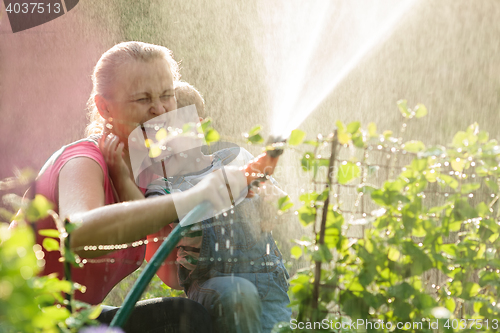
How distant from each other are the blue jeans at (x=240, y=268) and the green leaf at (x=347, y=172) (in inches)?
29.0

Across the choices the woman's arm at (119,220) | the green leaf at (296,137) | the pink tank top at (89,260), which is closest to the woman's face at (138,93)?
the pink tank top at (89,260)

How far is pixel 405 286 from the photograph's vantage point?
1.02 metres

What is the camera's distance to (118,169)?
162 cm

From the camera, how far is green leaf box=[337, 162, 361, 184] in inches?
39.8

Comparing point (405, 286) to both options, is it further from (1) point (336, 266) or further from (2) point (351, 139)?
(2) point (351, 139)

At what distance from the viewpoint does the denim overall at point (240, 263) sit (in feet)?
5.68

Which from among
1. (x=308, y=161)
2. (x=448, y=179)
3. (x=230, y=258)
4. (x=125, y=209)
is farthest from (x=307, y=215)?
(x=230, y=258)

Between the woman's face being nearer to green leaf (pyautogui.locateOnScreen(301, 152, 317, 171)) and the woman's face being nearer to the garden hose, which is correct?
the garden hose

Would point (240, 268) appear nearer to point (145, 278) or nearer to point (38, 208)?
point (145, 278)

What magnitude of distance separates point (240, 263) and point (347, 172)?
0.89 metres

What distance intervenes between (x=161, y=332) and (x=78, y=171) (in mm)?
591

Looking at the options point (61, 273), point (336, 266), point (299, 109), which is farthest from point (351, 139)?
point (61, 273)

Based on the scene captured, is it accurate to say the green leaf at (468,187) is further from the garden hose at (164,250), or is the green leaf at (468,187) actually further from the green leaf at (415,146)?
the garden hose at (164,250)

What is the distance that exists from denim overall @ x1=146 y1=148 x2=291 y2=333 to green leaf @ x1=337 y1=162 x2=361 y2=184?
754 mm
